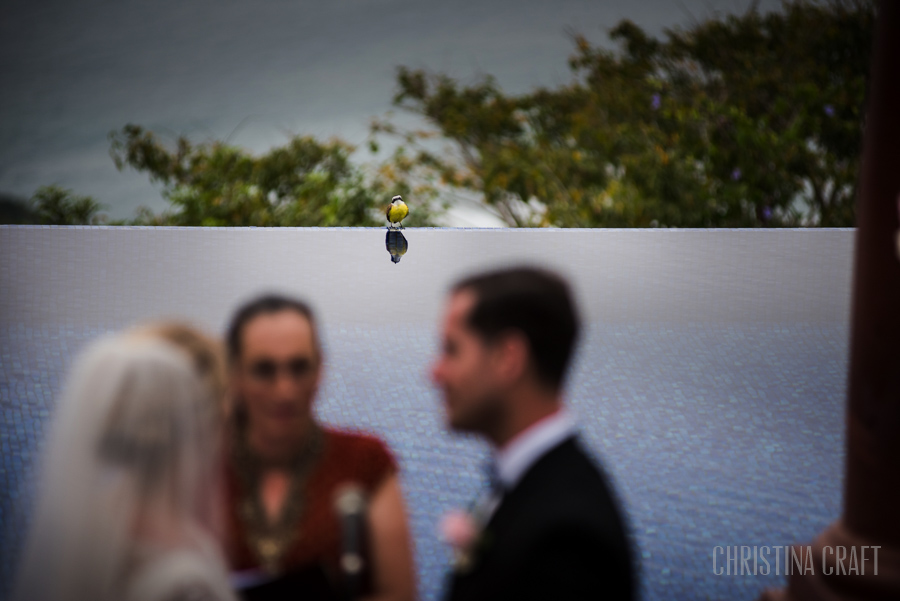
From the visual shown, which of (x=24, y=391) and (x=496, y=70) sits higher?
(x=496, y=70)

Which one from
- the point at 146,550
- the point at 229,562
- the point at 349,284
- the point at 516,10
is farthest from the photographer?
the point at 516,10

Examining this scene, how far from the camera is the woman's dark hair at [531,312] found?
1.31m

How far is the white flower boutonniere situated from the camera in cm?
124

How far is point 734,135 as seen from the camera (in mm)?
11664

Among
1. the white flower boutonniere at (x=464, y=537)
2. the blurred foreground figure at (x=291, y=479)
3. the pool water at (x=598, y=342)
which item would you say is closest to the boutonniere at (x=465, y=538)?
the white flower boutonniere at (x=464, y=537)

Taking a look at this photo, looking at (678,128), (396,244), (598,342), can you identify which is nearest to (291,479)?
(598,342)

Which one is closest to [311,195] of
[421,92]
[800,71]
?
[421,92]

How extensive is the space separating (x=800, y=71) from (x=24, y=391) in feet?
34.3

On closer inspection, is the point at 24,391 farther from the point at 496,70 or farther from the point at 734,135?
the point at 734,135

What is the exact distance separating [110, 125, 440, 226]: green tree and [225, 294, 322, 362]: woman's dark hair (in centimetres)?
990

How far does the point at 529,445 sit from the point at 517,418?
0.18ft

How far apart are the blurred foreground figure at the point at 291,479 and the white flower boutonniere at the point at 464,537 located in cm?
21

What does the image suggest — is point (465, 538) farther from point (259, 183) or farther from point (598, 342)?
point (259, 183)

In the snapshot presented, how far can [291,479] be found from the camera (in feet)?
4.96
